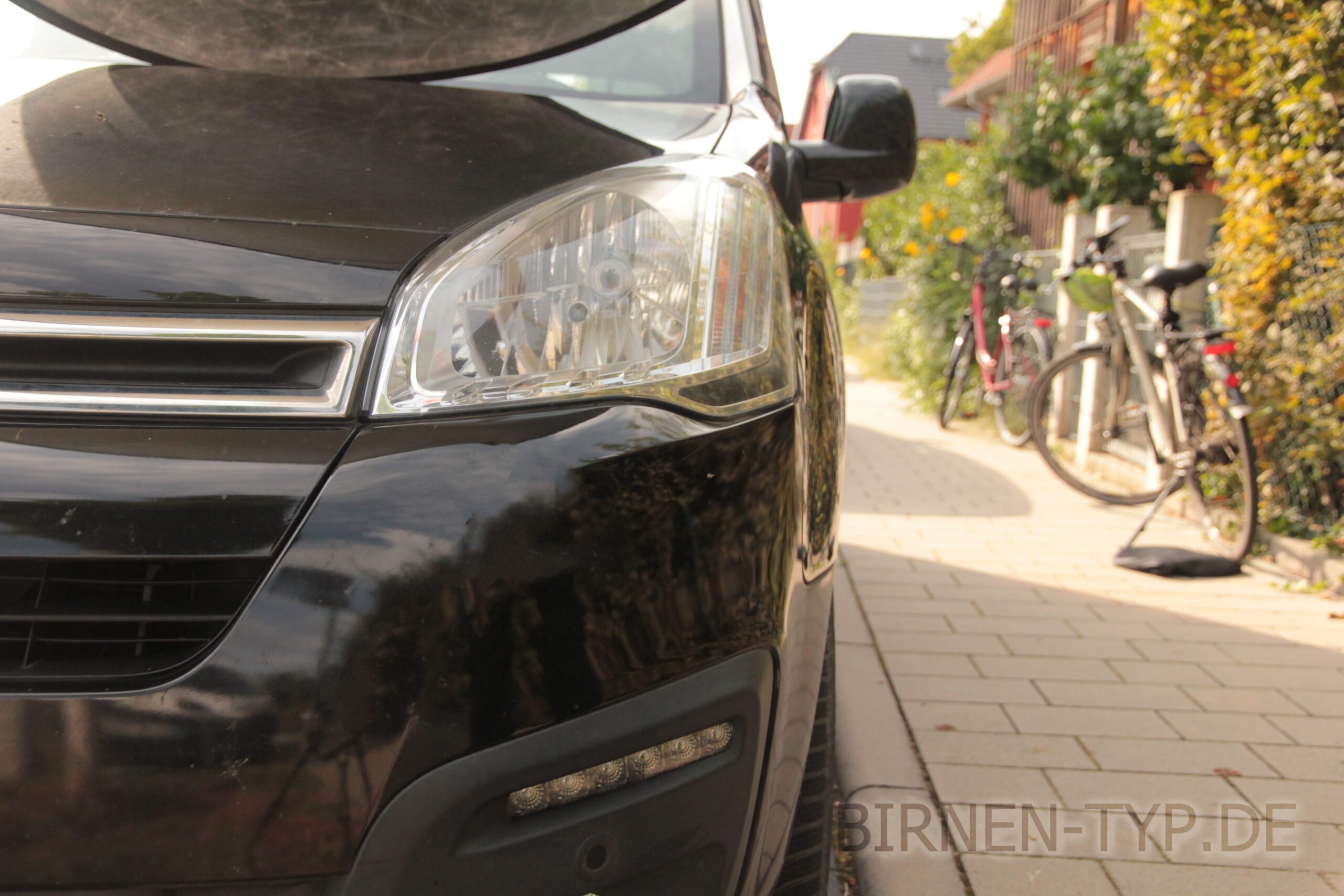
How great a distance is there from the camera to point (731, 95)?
2.14 metres

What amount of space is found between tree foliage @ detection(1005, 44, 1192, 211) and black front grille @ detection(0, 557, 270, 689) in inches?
283

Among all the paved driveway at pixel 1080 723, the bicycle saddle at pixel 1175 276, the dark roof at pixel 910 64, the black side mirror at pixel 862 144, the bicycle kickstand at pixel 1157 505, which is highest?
the dark roof at pixel 910 64

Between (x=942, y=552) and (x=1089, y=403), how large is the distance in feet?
7.67

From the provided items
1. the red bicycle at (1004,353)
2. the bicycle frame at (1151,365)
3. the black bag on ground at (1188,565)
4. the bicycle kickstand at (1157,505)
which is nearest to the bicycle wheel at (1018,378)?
the red bicycle at (1004,353)

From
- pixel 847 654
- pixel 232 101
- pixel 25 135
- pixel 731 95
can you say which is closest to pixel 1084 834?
pixel 847 654

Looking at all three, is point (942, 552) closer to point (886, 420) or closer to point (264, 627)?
point (264, 627)

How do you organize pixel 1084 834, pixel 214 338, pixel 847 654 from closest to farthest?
1. pixel 214 338
2. pixel 1084 834
3. pixel 847 654

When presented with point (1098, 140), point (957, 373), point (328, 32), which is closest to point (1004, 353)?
point (957, 373)

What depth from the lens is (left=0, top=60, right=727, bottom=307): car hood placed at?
1.26 m

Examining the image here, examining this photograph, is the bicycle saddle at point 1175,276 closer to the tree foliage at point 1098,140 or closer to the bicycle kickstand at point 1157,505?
the bicycle kickstand at point 1157,505

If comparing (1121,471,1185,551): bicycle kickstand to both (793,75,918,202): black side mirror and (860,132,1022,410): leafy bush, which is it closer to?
(793,75,918,202): black side mirror

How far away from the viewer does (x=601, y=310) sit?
136 centimetres

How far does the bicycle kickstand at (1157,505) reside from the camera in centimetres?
463

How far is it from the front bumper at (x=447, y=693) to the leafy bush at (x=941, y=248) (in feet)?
28.1
